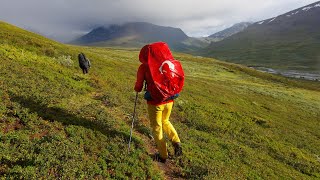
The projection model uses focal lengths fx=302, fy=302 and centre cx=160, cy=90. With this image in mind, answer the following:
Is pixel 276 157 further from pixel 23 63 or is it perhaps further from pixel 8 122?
pixel 23 63

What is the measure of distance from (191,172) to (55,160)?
17.7 ft

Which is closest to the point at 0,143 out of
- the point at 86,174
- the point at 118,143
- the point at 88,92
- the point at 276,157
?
the point at 86,174

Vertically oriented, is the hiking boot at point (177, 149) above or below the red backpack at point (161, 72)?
below

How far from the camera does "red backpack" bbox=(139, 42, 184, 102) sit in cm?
1081

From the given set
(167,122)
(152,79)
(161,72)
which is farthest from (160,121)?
(161,72)

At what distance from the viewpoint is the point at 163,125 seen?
11.8 meters

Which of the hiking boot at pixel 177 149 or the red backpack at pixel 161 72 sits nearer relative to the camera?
the red backpack at pixel 161 72

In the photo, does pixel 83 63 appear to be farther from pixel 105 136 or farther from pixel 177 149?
pixel 177 149

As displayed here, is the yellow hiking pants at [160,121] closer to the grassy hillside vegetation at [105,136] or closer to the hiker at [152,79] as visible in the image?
the hiker at [152,79]

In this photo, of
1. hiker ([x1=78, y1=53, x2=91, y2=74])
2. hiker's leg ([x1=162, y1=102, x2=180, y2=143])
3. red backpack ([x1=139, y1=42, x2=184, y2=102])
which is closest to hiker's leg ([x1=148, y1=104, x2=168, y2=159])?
hiker's leg ([x1=162, y1=102, x2=180, y2=143])

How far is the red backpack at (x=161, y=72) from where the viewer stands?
10.8 meters

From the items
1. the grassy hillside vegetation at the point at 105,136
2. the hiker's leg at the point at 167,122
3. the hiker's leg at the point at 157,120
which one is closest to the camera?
the grassy hillside vegetation at the point at 105,136

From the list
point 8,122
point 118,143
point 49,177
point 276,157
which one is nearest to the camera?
point 49,177

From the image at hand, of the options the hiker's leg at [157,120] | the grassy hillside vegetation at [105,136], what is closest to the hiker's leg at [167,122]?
the hiker's leg at [157,120]
